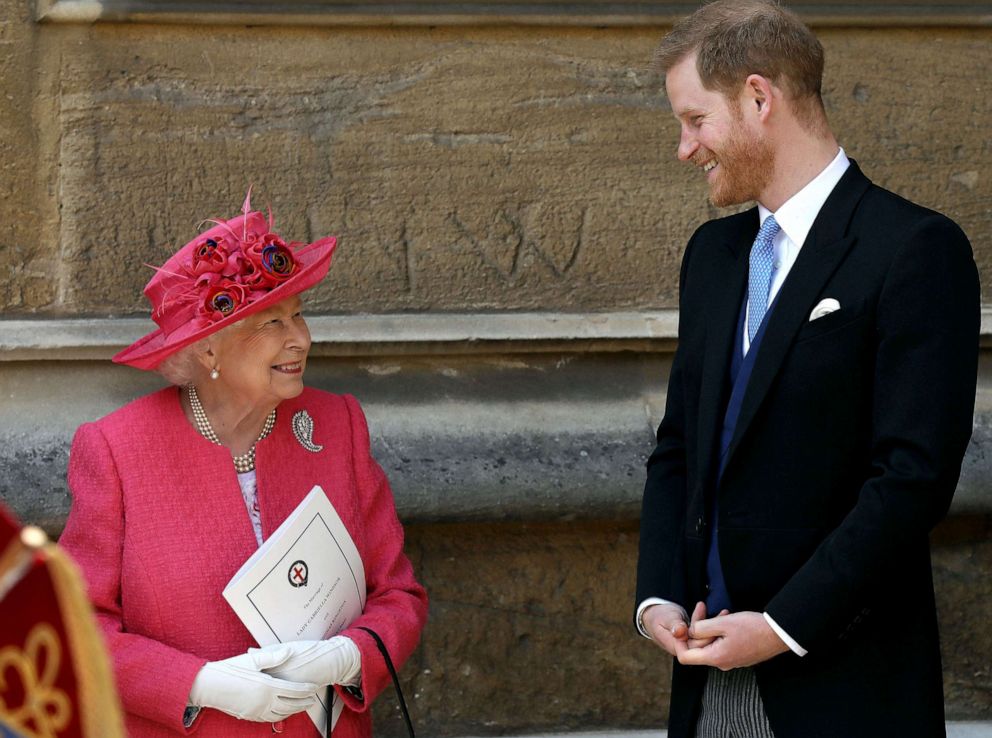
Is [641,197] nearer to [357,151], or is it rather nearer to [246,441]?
[357,151]

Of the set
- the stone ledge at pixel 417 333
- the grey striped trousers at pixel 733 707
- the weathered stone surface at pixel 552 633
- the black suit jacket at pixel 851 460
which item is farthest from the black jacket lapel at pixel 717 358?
the weathered stone surface at pixel 552 633

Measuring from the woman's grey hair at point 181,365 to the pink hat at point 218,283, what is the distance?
3 cm

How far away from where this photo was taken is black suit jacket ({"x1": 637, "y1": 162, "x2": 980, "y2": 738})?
2131 mm

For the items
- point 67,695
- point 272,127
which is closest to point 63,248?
point 272,127

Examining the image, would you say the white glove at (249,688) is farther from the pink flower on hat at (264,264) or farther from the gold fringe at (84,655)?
the gold fringe at (84,655)

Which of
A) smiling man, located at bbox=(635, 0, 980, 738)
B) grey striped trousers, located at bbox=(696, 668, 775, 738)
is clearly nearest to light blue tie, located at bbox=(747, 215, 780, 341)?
smiling man, located at bbox=(635, 0, 980, 738)

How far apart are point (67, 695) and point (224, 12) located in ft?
8.83

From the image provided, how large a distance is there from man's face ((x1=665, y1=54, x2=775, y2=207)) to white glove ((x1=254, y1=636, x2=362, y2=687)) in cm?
101

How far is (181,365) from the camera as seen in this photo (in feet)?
8.74

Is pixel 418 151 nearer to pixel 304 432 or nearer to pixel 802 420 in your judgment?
pixel 304 432

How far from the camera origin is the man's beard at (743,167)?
2344 millimetres

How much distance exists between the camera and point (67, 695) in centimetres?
122

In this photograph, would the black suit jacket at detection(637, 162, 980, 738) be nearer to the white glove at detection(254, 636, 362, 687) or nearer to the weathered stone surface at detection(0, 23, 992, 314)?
the white glove at detection(254, 636, 362, 687)

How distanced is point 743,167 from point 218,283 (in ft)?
3.08
